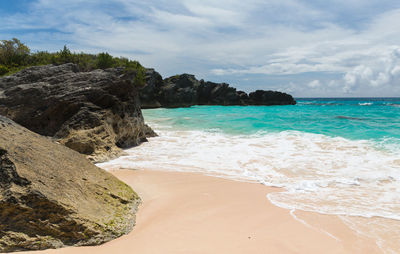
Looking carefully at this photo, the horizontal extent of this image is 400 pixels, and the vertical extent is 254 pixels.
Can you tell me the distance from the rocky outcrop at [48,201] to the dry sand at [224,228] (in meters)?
0.20

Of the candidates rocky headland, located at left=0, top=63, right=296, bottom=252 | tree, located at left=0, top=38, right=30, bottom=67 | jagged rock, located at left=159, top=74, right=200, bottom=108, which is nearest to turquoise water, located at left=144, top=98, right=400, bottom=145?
rocky headland, located at left=0, top=63, right=296, bottom=252

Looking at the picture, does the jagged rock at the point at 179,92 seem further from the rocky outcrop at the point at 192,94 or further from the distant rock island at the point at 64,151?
the distant rock island at the point at 64,151

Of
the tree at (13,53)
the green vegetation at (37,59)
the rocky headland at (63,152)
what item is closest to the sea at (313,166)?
the rocky headland at (63,152)

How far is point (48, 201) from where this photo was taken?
122 inches

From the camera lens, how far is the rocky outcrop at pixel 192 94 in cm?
5673

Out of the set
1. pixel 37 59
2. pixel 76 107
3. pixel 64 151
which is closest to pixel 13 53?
pixel 37 59

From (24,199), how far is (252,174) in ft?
17.1

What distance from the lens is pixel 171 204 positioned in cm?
466

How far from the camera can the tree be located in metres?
29.9

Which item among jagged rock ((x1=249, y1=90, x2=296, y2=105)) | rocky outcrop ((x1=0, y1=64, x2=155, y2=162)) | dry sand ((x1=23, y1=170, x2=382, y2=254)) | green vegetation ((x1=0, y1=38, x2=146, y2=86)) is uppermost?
green vegetation ((x1=0, y1=38, x2=146, y2=86))

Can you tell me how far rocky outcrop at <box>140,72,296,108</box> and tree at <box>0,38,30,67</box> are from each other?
24.5 metres

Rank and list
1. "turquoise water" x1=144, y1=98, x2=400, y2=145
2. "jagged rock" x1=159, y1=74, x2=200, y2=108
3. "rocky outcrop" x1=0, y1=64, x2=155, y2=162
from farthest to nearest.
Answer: "jagged rock" x1=159, y1=74, x2=200, y2=108, "turquoise water" x1=144, y1=98, x2=400, y2=145, "rocky outcrop" x1=0, y1=64, x2=155, y2=162

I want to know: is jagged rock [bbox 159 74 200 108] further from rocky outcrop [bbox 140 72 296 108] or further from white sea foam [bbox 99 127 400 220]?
white sea foam [bbox 99 127 400 220]

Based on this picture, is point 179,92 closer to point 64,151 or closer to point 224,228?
point 64,151
